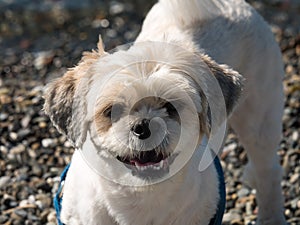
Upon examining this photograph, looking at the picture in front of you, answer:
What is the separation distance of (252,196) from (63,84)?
2.25 m

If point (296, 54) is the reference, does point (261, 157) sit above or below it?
above

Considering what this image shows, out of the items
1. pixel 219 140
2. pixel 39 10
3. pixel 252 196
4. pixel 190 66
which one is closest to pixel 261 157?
pixel 252 196

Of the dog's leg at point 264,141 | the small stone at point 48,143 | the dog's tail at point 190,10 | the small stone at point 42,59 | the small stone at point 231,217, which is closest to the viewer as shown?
the dog's tail at point 190,10

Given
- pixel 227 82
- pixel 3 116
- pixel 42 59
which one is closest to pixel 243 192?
pixel 227 82

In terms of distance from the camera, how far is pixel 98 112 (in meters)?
3.37

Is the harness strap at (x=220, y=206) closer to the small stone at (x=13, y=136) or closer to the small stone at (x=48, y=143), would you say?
the small stone at (x=48, y=143)

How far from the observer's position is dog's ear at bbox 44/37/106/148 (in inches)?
140

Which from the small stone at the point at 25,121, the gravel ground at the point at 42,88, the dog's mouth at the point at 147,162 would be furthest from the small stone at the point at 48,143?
the dog's mouth at the point at 147,162

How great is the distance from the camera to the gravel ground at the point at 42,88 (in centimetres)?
533

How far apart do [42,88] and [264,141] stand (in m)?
2.56

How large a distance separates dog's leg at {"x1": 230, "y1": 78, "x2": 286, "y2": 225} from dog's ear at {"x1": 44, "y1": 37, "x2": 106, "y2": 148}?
55.9 inches

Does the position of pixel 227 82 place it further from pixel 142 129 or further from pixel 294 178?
pixel 294 178

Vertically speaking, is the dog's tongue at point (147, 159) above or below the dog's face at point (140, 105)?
below

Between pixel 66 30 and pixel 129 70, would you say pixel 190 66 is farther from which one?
pixel 66 30
